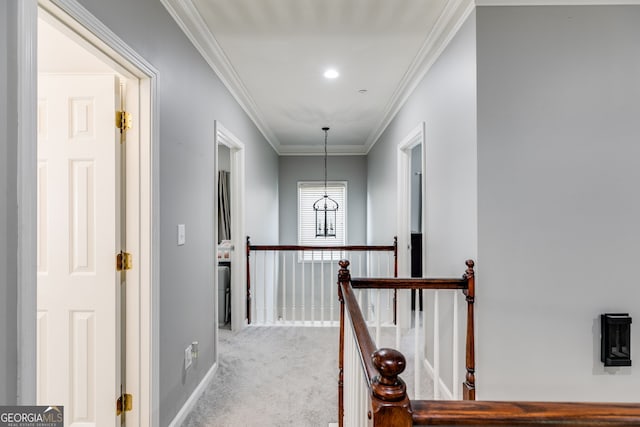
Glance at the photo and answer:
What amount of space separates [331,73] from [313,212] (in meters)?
3.71

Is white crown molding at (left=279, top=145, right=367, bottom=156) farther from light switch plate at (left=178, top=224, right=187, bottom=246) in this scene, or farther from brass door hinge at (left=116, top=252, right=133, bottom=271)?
brass door hinge at (left=116, top=252, right=133, bottom=271)

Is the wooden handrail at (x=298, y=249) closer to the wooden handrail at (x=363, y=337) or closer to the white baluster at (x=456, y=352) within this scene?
the white baluster at (x=456, y=352)

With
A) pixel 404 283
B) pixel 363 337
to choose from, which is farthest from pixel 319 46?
pixel 363 337

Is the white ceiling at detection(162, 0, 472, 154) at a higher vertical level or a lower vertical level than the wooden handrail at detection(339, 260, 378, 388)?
higher

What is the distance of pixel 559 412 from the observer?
2.03 feet

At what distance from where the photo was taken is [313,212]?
6.56 m

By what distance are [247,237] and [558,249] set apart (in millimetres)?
3012

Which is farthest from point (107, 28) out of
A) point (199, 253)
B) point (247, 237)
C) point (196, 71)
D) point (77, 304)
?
point (247, 237)

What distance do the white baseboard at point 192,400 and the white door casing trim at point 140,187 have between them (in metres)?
0.26

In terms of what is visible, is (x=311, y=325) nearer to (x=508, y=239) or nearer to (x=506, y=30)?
(x=508, y=239)

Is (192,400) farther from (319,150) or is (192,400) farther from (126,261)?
(319,150)

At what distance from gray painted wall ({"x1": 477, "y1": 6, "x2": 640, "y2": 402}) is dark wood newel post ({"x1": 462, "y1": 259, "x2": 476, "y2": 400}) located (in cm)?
→ 4

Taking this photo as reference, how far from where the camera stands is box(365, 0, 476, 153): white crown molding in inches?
79.3

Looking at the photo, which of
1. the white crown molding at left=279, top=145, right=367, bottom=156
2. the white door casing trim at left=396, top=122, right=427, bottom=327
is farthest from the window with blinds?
the white door casing trim at left=396, top=122, right=427, bottom=327
